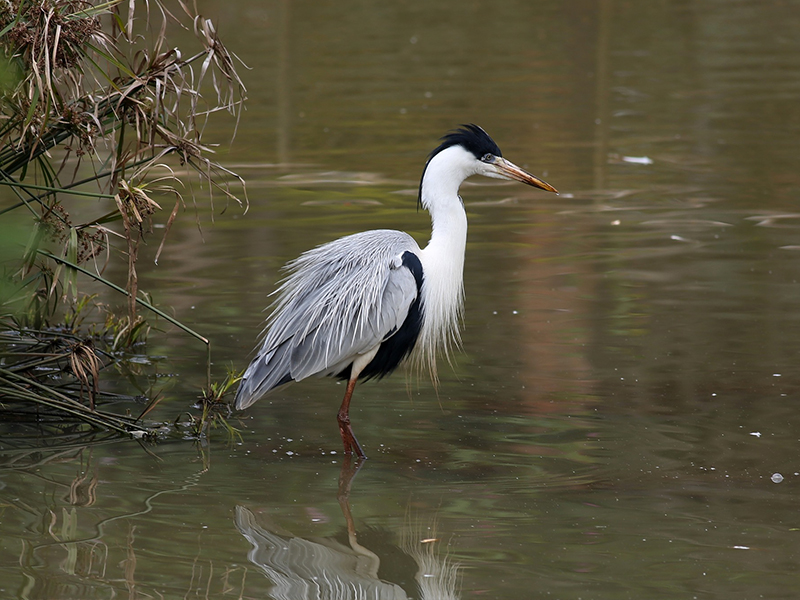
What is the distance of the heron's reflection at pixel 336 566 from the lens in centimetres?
438

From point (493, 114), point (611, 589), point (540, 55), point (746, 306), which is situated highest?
point (540, 55)

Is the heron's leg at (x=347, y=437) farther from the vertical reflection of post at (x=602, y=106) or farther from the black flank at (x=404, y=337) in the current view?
the vertical reflection of post at (x=602, y=106)

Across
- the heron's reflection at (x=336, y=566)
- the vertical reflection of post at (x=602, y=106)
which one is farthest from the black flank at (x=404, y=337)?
the vertical reflection of post at (x=602, y=106)

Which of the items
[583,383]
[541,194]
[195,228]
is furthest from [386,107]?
[583,383]

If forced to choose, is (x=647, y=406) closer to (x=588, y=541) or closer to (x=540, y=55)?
(x=588, y=541)

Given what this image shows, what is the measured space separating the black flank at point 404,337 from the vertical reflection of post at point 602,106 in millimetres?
6001

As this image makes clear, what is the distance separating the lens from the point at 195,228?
35.2 ft

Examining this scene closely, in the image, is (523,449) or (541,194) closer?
(523,449)

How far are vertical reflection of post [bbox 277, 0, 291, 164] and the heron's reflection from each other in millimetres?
8819

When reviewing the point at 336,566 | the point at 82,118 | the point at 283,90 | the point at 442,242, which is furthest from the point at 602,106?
the point at 336,566

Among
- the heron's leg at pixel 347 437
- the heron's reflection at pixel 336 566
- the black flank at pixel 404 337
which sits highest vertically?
the black flank at pixel 404 337

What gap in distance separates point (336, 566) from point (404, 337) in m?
1.82

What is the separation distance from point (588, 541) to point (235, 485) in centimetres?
169

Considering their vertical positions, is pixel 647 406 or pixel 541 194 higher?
pixel 541 194
